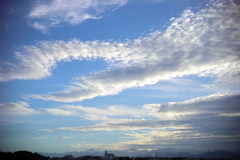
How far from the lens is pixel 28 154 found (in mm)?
116875

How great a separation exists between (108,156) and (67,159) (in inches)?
1235

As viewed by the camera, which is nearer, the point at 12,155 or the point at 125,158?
the point at 12,155

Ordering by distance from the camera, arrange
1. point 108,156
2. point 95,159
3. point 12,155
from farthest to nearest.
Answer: point 108,156
point 95,159
point 12,155

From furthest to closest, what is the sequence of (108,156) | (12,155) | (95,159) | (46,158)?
(108,156) < (95,159) < (46,158) < (12,155)

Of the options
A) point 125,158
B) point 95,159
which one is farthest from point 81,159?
point 125,158

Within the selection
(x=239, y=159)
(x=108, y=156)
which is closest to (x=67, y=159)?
(x=108, y=156)

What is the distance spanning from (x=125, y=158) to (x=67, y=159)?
3927 centimetres

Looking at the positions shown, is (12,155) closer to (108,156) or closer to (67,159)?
(67,159)

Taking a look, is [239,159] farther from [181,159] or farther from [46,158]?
[46,158]

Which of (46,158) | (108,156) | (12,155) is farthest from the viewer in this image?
(108,156)

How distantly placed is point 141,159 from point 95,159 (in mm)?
31461

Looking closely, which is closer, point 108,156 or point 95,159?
point 95,159

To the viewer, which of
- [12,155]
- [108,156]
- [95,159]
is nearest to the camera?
[12,155]

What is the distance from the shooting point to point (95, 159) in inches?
5098
